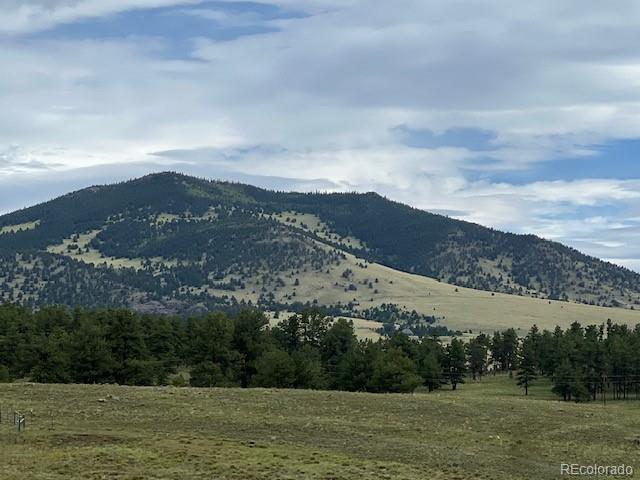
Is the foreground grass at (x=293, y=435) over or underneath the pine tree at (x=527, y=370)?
over

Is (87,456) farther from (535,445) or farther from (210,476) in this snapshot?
(535,445)

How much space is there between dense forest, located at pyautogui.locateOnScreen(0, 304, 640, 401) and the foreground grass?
24445 mm

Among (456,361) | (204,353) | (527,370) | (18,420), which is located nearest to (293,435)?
(18,420)

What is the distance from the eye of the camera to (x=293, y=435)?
45.4 m

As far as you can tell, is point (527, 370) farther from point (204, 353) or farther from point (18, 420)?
point (18, 420)

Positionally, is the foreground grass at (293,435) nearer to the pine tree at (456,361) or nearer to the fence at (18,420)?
the fence at (18,420)

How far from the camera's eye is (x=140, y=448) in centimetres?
3975

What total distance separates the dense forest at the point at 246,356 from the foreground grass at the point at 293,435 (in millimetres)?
24445

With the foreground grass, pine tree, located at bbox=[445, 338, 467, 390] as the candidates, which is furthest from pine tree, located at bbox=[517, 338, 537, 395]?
the foreground grass

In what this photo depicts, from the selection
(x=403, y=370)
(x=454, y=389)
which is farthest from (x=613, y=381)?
(x=403, y=370)

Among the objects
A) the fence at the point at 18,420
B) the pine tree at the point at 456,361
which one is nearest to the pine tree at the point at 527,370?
the pine tree at the point at 456,361

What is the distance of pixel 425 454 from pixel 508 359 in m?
138

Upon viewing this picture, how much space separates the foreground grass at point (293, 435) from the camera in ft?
121

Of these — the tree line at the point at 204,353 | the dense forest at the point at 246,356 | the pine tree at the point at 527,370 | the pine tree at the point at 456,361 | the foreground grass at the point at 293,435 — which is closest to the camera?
the foreground grass at the point at 293,435
